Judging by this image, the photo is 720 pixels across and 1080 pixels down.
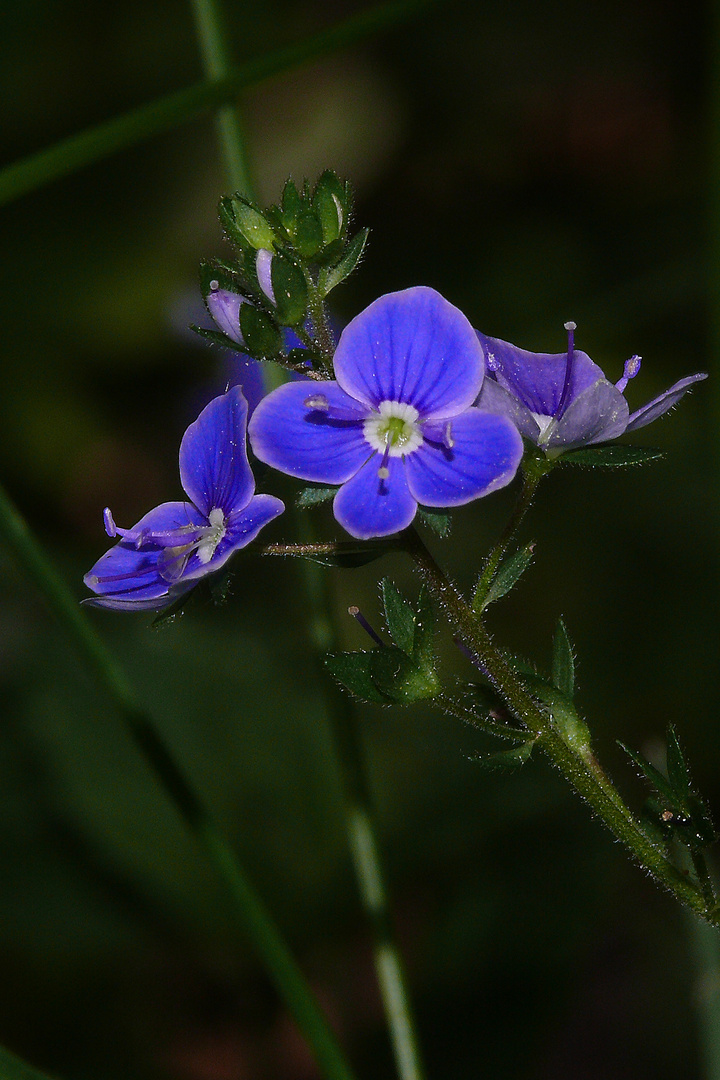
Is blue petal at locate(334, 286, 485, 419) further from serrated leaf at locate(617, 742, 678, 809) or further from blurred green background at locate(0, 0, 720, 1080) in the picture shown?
blurred green background at locate(0, 0, 720, 1080)

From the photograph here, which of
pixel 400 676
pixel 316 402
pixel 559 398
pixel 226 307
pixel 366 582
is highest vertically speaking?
pixel 226 307

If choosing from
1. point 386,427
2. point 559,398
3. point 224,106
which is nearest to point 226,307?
point 386,427

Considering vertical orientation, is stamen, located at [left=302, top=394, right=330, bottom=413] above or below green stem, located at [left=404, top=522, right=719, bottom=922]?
above

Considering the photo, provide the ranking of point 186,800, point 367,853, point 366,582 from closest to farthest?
1. point 186,800
2. point 367,853
3. point 366,582

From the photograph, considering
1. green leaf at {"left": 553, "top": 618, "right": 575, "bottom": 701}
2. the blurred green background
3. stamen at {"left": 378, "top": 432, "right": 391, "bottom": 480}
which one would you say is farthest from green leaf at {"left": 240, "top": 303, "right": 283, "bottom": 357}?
the blurred green background

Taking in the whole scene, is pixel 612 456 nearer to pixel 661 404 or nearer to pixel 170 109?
pixel 661 404
